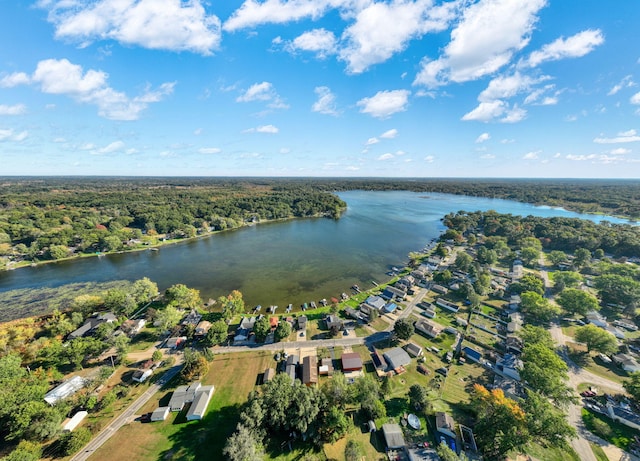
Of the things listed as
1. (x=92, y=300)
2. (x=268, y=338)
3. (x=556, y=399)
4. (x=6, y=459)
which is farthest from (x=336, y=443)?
(x=92, y=300)

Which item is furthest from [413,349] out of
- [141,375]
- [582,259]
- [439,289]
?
[582,259]

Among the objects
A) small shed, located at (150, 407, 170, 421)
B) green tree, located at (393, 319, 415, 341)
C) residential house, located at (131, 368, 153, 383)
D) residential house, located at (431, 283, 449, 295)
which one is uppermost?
green tree, located at (393, 319, 415, 341)

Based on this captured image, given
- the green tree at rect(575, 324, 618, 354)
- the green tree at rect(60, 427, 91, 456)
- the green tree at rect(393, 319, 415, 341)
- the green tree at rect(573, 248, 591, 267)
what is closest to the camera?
the green tree at rect(60, 427, 91, 456)

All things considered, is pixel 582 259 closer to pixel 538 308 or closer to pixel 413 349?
pixel 538 308

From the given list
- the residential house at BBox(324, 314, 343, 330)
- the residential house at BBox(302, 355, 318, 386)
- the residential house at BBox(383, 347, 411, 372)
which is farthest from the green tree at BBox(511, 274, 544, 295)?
the residential house at BBox(302, 355, 318, 386)

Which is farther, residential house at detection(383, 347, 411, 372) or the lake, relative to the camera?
the lake

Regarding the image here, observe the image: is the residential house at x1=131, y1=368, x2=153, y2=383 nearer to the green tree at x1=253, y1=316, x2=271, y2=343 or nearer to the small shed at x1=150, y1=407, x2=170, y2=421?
the small shed at x1=150, y1=407, x2=170, y2=421
